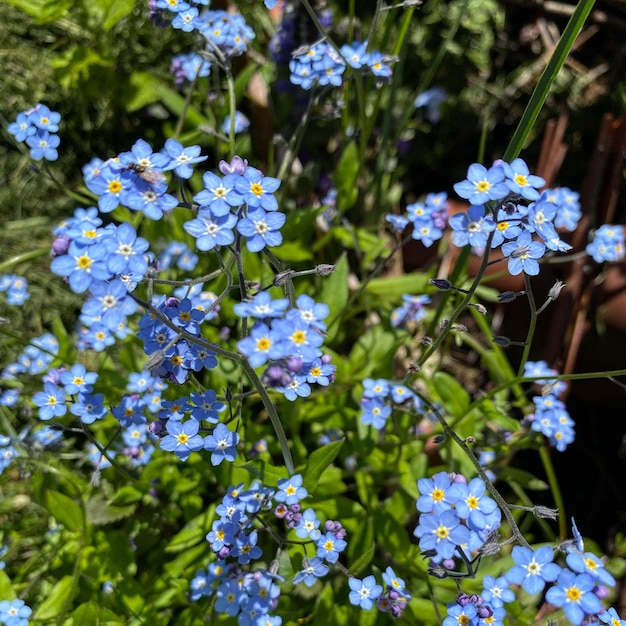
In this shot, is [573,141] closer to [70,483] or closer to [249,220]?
[249,220]

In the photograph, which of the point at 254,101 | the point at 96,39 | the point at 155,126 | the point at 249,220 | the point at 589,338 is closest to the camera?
the point at 249,220

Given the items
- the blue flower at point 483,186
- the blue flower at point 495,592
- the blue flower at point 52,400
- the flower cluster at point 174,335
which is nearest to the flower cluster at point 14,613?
the blue flower at point 52,400

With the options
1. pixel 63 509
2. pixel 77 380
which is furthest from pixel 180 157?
pixel 63 509

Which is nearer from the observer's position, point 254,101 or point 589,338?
point 589,338

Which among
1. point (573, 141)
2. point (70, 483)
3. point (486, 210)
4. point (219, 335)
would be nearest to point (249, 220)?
point (486, 210)

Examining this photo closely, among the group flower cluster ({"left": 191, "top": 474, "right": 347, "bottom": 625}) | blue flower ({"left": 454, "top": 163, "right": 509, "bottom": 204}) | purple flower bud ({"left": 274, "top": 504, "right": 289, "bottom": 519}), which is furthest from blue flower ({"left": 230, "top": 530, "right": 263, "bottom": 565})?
blue flower ({"left": 454, "top": 163, "right": 509, "bottom": 204})

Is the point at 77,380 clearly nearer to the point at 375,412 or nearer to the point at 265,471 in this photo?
the point at 265,471
